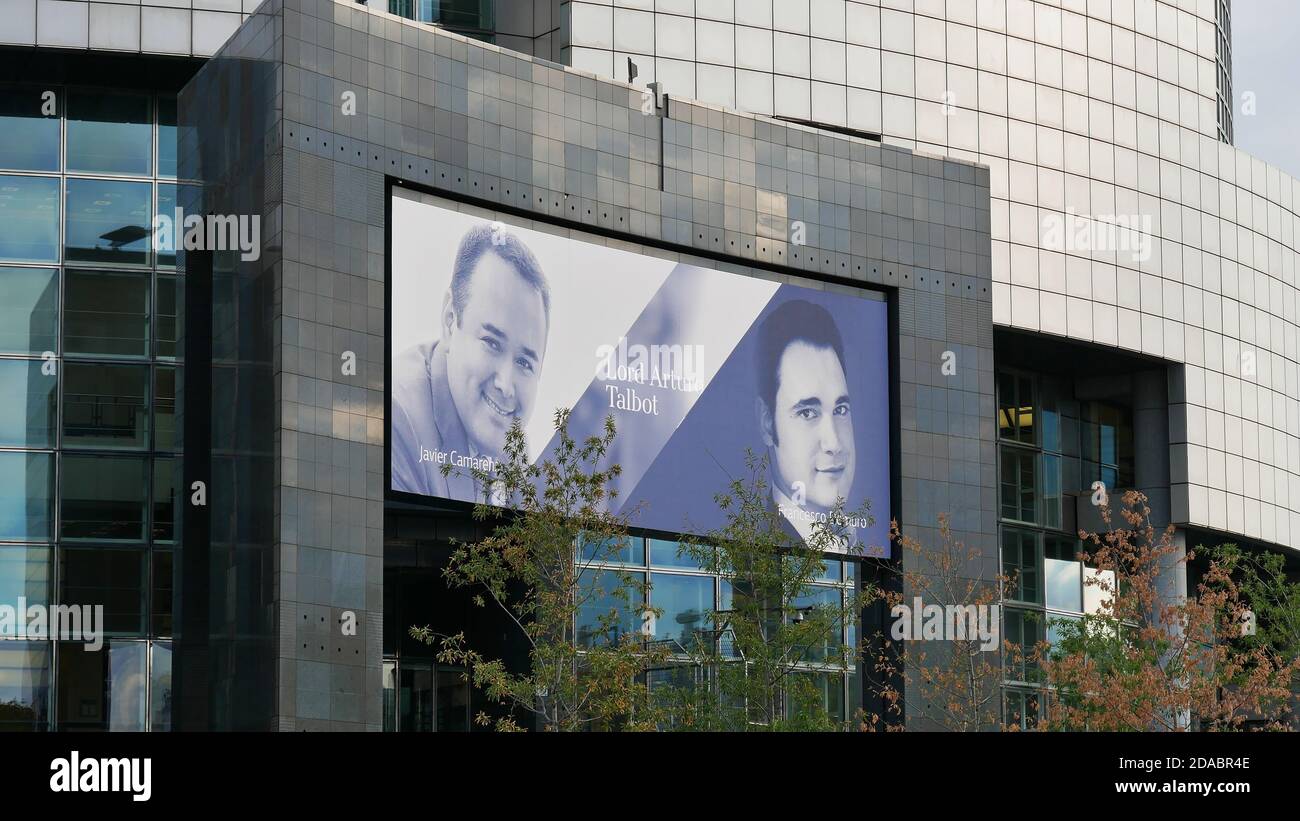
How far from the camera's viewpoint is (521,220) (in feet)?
142

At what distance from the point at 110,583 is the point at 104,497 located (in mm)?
2241

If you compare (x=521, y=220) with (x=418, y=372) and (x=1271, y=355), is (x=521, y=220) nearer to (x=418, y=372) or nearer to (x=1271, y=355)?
(x=418, y=372)

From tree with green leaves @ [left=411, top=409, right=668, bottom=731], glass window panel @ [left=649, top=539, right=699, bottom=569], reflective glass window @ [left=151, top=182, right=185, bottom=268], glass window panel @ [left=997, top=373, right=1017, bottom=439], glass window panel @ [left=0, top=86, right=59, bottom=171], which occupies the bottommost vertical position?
tree with green leaves @ [left=411, top=409, right=668, bottom=731]

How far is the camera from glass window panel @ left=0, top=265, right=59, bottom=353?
4653cm

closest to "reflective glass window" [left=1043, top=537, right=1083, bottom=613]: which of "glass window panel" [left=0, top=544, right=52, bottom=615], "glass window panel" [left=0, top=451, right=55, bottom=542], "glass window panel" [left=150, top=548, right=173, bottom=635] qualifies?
"glass window panel" [left=150, top=548, right=173, bottom=635]

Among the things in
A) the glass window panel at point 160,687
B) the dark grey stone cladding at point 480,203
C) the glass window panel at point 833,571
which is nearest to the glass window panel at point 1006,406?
the dark grey stone cladding at point 480,203

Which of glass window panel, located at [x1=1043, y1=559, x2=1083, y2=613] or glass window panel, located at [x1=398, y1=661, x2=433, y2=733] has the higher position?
glass window panel, located at [x1=1043, y1=559, x2=1083, y2=613]

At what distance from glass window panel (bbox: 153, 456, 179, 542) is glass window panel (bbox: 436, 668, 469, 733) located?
7795 millimetres

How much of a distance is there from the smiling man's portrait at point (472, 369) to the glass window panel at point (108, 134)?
1159cm

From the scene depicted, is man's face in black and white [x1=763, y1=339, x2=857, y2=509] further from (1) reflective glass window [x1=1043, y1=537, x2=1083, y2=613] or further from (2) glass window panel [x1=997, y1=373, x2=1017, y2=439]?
(1) reflective glass window [x1=1043, y1=537, x2=1083, y2=613]

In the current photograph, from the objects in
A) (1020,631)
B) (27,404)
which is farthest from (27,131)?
(1020,631)

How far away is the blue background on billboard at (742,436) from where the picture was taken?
44.7 meters

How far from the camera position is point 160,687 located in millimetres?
44594
